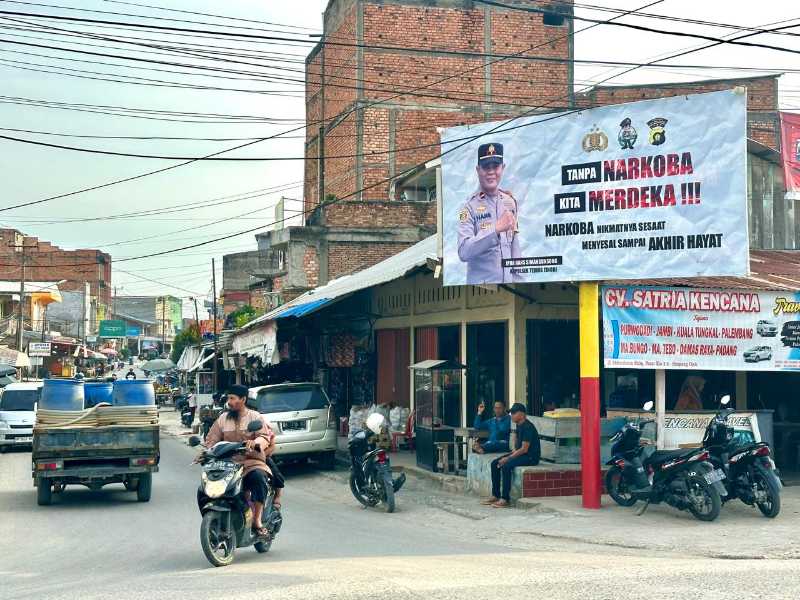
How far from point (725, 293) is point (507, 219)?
3260 millimetres

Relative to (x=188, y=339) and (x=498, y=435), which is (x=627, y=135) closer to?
(x=498, y=435)

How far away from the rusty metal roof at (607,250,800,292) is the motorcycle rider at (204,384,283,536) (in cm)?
610

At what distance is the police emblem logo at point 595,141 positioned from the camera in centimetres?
1405

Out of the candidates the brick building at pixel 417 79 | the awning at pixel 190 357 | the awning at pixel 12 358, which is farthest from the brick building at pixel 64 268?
the brick building at pixel 417 79

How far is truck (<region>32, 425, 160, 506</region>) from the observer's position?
15.3 meters

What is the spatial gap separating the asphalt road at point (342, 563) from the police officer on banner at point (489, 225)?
362cm

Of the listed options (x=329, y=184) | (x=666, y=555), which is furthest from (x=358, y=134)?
(x=666, y=555)

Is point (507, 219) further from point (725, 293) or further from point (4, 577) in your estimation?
point (4, 577)

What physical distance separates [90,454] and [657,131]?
946 cm

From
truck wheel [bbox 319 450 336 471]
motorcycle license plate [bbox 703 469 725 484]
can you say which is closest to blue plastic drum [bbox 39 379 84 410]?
truck wheel [bbox 319 450 336 471]

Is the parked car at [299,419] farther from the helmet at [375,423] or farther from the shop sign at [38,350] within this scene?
the shop sign at [38,350]

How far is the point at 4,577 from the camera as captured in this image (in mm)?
9492


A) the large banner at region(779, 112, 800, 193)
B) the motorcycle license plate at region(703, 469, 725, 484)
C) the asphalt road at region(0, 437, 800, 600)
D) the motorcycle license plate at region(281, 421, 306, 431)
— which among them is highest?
the large banner at region(779, 112, 800, 193)

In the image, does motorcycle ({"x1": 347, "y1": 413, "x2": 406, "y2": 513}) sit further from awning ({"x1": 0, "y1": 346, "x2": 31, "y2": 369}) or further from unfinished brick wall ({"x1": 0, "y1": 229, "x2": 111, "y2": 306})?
unfinished brick wall ({"x1": 0, "y1": 229, "x2": 111, "y2": 306})
